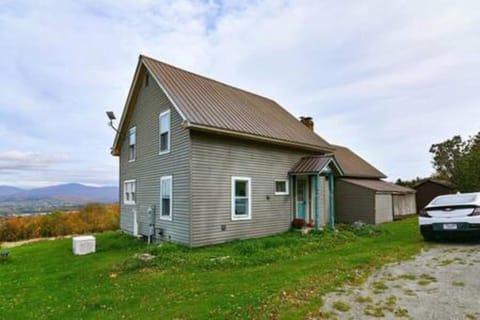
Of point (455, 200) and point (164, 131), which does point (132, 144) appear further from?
point (455, 200)

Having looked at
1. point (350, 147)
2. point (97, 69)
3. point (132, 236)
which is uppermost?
point (97, 69)

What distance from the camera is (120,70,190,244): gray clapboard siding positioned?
11219 mm

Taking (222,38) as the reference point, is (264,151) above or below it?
below

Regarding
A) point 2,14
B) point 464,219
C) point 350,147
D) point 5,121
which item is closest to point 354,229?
point 464,219

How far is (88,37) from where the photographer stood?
45.8 feet

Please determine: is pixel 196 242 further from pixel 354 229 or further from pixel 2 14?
pixel 2 14

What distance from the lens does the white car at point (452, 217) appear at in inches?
396

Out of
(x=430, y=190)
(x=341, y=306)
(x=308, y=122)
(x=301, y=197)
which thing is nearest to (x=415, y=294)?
(x=341, y=306)

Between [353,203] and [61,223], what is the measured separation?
20207 millimetres

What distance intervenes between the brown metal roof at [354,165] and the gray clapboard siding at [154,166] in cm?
1309

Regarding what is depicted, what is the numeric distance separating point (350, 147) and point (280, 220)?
16.5 meters

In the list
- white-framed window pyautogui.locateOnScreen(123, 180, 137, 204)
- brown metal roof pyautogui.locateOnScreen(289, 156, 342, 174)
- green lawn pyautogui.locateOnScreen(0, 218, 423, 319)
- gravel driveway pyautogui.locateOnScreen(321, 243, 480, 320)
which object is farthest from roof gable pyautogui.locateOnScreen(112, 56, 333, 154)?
gravel driveway pyautogui.locateOnScreen(321, 243, 480, 320)

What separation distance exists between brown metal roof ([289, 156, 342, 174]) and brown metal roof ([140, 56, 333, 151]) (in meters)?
0.82

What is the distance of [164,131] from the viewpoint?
12836 millimetres
